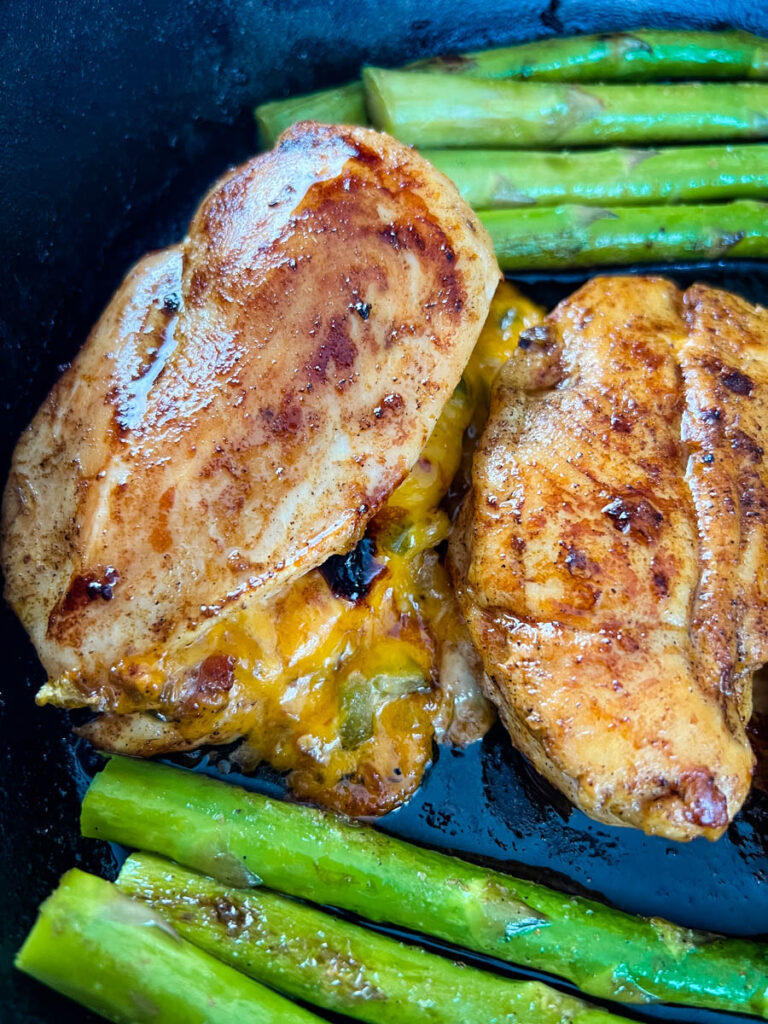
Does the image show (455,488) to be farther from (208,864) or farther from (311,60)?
(311,60)

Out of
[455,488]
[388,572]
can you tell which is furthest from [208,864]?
[455,488]

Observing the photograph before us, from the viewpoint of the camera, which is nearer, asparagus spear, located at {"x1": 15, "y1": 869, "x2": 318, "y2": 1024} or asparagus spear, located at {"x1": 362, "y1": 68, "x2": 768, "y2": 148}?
asparagus spear, located at {"x1": 15, "y1": 869, "x2": 318, "y2": 1024}

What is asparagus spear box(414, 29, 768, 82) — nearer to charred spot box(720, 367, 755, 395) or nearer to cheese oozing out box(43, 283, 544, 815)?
cheese oozing out box(43, 283, 544, 815)

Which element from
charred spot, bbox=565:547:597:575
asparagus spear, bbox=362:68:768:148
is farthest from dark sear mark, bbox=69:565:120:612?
asparagus spear, bbox=362:68:768:148

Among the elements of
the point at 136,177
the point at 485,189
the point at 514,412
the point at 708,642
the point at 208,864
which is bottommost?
the point at 208,864

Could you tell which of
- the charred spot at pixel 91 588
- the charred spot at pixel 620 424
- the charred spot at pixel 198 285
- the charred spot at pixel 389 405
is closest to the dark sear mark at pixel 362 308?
the charred spot at pixel 389 405

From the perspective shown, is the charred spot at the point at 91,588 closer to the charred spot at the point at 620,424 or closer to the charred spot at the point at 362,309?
the charred spot at the point at 362,309

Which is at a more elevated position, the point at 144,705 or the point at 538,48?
the point at 538,48

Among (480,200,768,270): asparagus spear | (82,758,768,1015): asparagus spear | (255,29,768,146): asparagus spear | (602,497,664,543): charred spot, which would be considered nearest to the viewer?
(602,497,664,543): charred spot
